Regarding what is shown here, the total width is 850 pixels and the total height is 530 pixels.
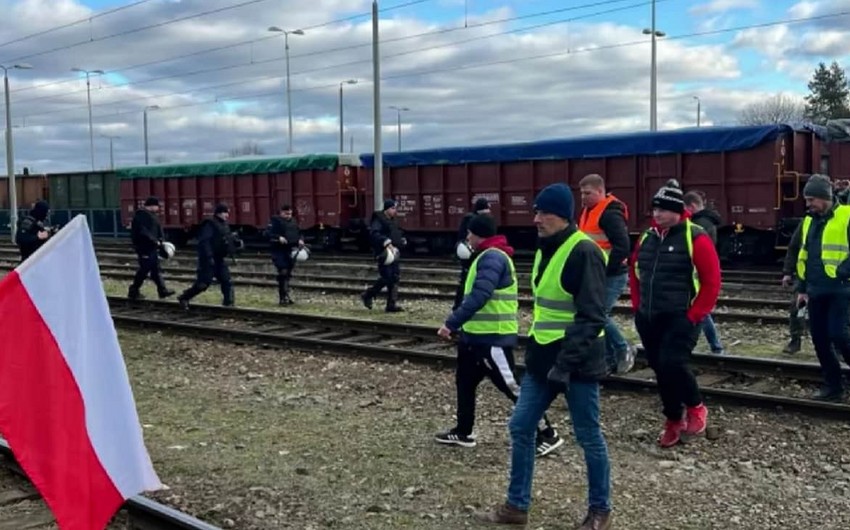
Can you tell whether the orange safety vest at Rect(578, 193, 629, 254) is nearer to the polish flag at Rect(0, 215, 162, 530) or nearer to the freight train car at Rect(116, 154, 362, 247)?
the polish flag at Rect(0, 215, 162, 530)

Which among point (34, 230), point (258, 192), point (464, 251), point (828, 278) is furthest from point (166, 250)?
point (258, 192)

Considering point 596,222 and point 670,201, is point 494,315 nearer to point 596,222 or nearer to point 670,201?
point 670,201

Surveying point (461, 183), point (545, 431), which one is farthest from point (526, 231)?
point (545, 431)

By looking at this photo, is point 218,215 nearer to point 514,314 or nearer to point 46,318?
point 514,314

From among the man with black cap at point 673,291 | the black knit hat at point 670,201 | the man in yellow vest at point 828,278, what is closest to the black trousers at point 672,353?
the man with black cap at point 673,291

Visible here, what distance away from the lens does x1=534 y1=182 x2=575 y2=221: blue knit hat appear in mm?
4949

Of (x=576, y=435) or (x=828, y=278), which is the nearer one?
(x=576, y=435)

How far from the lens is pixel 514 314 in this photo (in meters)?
6.62

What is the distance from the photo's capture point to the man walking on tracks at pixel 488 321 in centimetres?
632

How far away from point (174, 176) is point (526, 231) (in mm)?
13765

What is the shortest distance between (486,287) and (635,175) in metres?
15.9

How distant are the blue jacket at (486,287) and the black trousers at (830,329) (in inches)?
106

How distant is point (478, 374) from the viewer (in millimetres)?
6727

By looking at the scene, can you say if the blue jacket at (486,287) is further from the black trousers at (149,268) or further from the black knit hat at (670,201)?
the black trousers at (149,268)
